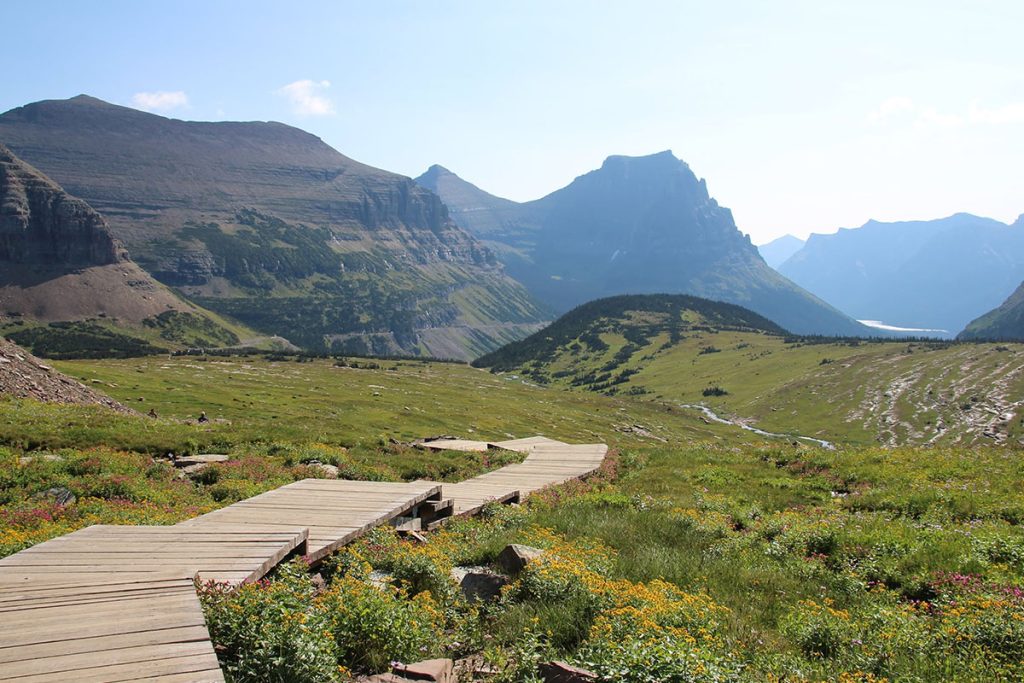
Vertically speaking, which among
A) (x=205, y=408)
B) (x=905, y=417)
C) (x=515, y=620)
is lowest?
(x=905, y=417)

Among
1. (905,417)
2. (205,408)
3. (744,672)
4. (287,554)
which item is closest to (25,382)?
(205,408)

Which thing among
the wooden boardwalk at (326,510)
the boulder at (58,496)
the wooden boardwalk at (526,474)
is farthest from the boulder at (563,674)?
the boulder at (58,496)

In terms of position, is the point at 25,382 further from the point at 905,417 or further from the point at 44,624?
the point at 905,417

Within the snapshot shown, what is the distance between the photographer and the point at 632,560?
12258 mm

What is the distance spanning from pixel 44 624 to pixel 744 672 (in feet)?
25.3

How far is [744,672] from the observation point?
7.68 m

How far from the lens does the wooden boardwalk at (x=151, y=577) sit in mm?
6090

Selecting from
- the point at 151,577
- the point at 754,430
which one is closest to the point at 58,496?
the point at 151,577

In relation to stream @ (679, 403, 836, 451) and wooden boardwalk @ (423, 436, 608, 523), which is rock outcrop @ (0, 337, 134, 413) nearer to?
wooden boardwalk @ (423, 436, 608, 523)

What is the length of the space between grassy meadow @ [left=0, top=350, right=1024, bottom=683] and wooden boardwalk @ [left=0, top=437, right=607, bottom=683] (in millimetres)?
510

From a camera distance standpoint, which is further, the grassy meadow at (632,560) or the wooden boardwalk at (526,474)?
the wooden boardwalk at (526,474)

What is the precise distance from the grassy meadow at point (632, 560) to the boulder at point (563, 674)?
195 mm

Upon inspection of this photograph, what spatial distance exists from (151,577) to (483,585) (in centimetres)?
490

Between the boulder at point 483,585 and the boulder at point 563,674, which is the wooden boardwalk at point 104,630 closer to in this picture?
the boulder at point 563,674
